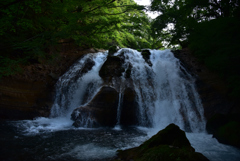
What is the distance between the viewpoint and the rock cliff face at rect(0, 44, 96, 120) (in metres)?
9.34

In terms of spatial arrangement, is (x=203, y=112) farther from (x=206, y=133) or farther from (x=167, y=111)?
(x=167, y=111)

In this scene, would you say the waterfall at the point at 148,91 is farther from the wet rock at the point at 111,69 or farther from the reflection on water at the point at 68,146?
the reflection on water at the point at 68,146

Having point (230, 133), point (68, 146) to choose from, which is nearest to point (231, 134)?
point (230, 133)

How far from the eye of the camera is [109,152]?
16.4 ft

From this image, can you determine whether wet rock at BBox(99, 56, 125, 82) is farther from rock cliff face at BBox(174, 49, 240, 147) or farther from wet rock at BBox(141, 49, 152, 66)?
rock cliff face at BBox(174, 49, 240, 147)

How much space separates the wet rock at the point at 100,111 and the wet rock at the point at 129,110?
0.67 metres

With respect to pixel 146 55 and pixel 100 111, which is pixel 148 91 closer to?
pixel 100 111

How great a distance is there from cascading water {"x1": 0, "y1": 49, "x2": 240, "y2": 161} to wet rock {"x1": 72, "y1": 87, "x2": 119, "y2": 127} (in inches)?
2.4

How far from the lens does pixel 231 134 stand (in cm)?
633

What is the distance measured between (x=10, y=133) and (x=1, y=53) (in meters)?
5.93

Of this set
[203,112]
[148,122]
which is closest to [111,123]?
[148,122]

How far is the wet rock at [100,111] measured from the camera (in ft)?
27.5

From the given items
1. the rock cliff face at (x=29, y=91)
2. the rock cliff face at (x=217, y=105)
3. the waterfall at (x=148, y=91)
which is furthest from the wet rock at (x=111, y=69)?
the rock cliff face at (x=217, y=105)

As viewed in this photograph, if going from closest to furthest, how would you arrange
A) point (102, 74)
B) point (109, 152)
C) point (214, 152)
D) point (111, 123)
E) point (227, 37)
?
point (227, 37)
point (109, 152)
point (214, 152)
point (111, 123)
point (102, 74)
